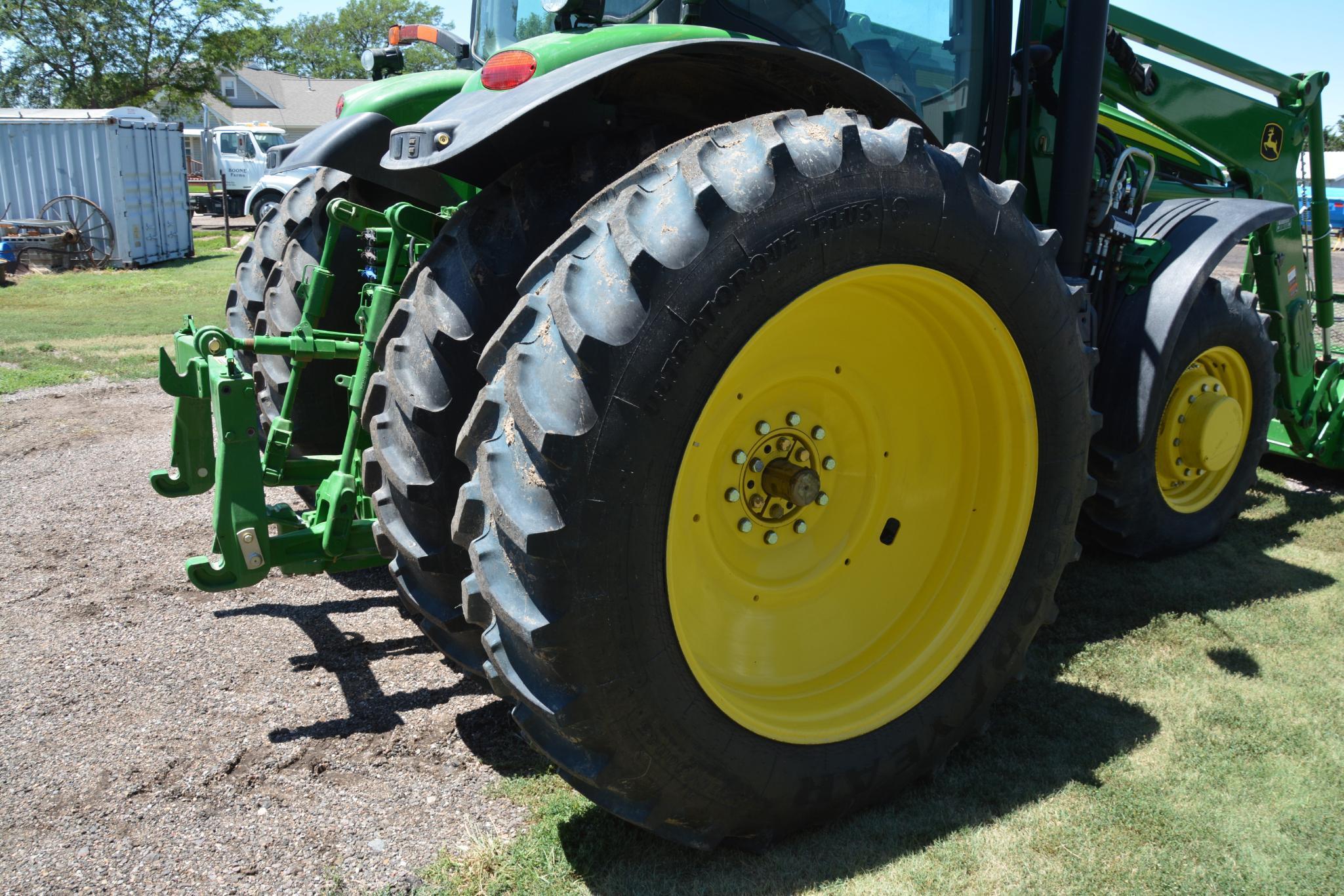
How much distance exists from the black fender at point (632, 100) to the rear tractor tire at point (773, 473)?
0.76 ft

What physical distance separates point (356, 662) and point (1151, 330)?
302 centimetres

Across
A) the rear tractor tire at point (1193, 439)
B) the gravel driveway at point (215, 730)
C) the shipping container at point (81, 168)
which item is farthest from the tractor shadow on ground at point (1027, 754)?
the shipping container at point (81, 168)

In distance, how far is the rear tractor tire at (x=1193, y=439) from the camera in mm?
3848

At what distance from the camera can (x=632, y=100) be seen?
2510mm

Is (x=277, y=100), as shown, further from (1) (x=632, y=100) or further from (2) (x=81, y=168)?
(1) (x=632, y=100)

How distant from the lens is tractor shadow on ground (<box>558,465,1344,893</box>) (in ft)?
7.52

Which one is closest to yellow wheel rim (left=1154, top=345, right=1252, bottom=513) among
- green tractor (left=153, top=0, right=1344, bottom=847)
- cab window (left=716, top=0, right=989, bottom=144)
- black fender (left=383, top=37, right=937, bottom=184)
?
green tractor (left=153, top=0, right=1344, bottom=847)

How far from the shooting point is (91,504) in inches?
182

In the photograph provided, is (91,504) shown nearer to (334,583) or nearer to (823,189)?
(334,583)

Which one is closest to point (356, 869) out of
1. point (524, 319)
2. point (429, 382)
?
point (429, 382)

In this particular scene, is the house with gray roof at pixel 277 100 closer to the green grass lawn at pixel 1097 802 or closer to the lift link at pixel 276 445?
the lift link at pixel 276 445

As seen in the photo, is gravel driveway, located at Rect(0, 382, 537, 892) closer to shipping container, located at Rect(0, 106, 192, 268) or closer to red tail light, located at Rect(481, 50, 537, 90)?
red tail light, located at Rect(481, 50, 537, 90)

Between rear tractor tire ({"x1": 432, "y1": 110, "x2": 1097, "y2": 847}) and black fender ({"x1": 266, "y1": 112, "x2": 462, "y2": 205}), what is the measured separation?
90 cm

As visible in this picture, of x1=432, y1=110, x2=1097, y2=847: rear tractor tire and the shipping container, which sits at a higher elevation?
the shipping container
